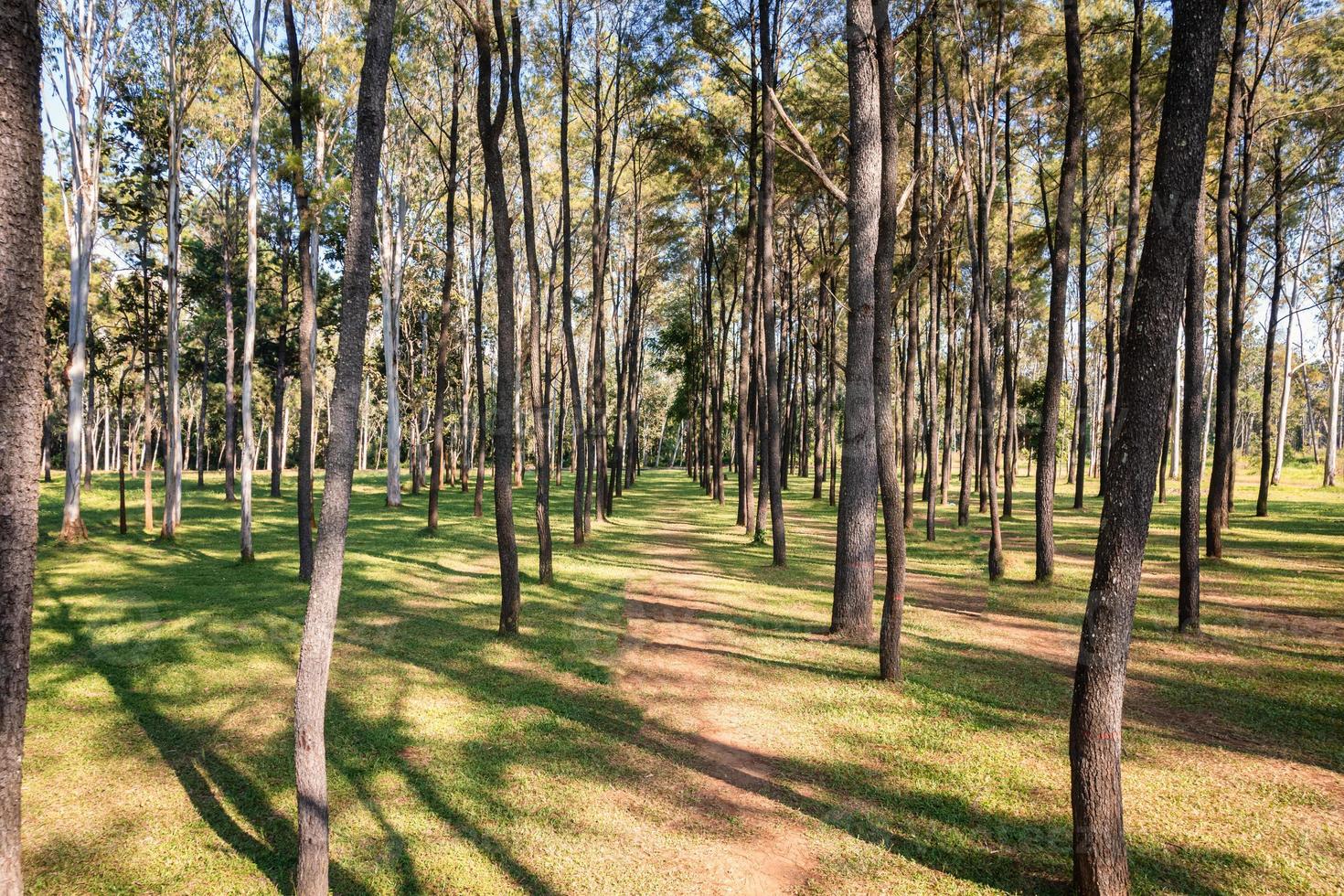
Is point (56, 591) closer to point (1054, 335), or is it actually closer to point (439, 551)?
point (439, 551)

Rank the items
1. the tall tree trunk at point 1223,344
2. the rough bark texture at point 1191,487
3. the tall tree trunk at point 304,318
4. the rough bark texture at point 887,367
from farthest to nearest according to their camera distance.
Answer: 1. the tall tree trunk at point 1223,344
2. the tall tree trunk at point 304,318
3. the rough bark texture at point 1191,487
4. the rough bark texture at point 887,367

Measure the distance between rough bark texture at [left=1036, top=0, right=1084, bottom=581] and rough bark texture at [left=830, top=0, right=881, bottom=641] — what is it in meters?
3.82

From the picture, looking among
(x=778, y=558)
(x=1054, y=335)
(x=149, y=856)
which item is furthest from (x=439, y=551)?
(x=1054, y=335)

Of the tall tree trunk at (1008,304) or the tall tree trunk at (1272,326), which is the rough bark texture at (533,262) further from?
the tall tree trunk at (1272,326)

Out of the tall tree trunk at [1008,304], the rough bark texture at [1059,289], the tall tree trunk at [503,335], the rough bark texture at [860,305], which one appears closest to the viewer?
the rough bark texture at [860,305]

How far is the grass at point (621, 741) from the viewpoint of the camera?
367 cm

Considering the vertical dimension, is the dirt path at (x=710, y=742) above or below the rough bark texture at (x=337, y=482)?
below

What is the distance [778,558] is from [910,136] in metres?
13.1

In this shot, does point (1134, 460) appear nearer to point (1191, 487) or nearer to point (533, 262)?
point (1191, 487)

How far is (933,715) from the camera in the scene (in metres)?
5.71

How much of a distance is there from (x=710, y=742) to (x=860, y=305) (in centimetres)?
499

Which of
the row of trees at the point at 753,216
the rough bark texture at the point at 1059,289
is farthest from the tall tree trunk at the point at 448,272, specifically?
the rough bark texture at the point at 1059,289

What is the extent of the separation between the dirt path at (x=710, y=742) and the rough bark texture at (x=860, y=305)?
205 centimetres

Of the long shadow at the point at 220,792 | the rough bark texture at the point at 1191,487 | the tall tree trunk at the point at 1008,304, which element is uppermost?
the tall tree trunk at the point at 1008,304
